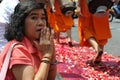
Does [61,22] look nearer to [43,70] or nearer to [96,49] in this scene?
[96,49]

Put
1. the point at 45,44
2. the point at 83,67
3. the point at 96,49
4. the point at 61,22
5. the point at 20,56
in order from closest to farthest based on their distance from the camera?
the point at 20,56
the point at 45,44
the point at 96,49
the point at 83,67
the point at 61,22

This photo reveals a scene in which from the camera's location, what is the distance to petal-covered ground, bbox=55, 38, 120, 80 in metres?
6.46

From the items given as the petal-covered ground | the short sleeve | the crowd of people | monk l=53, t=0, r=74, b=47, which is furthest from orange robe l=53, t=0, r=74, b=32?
the short sleeve

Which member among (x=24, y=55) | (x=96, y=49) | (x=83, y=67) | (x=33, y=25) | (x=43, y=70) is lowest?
(x=83, y=67)

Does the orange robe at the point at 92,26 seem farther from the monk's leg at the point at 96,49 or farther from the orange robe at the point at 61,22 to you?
the orange robe at the point at 61,22

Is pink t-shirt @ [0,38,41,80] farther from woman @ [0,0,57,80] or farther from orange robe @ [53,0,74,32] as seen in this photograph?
orange robe @ [53,0,74,32]

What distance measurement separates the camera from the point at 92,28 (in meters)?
7.27

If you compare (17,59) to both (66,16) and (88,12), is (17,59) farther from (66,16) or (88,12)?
(66,16)

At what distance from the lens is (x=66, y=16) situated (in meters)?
10.0

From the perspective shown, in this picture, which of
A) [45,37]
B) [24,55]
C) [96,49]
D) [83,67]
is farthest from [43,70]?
[83,67]

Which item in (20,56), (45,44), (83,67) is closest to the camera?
(20,56)

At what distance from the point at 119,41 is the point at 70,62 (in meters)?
4.71

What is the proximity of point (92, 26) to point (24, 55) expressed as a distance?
14.2 ft

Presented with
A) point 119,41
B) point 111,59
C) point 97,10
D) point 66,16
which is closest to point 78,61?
point 111,59
